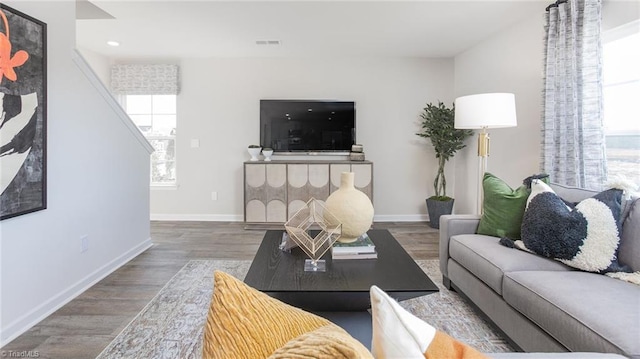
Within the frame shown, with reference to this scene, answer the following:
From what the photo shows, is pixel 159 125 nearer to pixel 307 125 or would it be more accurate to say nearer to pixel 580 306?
pixel 307 125

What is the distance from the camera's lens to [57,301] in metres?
2.33

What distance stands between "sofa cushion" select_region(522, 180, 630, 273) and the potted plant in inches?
105

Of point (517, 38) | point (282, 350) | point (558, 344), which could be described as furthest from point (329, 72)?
point (282, 350)

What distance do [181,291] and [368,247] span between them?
1.56 metres

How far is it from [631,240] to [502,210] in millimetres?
703

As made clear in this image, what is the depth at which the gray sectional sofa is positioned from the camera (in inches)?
51.3

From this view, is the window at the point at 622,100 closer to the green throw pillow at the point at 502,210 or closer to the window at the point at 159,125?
the green throw pillow at the point at 502,210

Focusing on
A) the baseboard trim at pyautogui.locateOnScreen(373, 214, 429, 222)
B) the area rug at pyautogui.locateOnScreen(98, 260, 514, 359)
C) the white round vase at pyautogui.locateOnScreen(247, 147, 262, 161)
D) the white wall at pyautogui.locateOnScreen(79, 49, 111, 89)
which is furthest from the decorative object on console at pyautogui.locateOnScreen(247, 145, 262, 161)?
the area rug at pyautogui.locateOnScreen(98, 260, 514, 359)

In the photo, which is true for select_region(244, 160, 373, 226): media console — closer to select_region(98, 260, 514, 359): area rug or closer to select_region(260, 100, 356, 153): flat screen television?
select_region(260, 100, 356, 153): flat screen television

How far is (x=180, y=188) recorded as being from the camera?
5141mm

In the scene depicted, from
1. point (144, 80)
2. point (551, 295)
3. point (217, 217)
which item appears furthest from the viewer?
point (217, 217)

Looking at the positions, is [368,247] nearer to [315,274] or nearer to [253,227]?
[315,274]

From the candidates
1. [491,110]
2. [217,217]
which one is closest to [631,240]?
[491,110]

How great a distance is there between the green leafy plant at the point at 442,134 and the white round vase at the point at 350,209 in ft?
10.1
